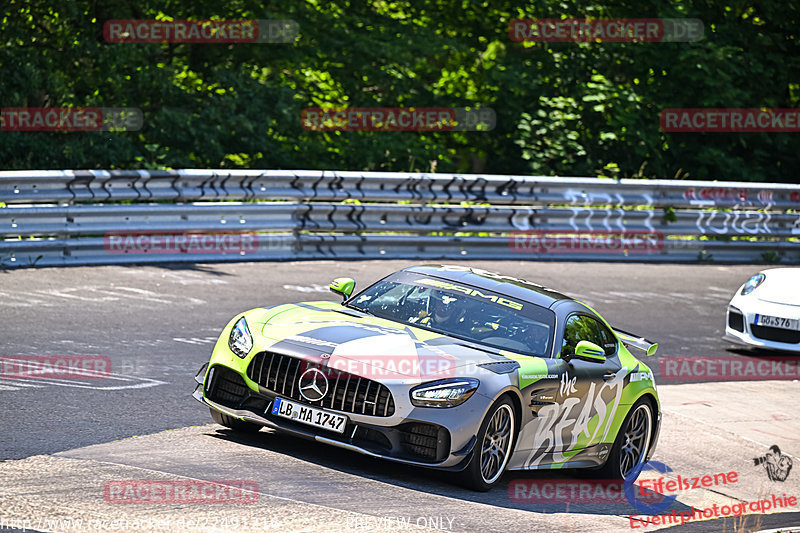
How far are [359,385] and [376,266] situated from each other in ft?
29.1

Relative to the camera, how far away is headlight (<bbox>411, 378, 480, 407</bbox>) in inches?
279

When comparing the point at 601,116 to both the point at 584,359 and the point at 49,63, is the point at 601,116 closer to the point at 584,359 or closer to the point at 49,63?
the point at 49,63

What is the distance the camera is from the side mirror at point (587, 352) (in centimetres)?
801

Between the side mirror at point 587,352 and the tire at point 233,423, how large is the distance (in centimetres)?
214

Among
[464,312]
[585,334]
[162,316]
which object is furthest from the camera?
[162,316]

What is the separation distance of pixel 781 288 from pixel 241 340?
8078 millimetres

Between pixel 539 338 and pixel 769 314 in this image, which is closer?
pixel 539 338

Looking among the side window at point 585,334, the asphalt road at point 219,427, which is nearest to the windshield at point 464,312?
the side window at point 585,334

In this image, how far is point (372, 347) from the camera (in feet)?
24.2

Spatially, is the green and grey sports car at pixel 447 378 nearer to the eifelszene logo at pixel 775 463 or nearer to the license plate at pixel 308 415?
the license plate at pixel 308 415

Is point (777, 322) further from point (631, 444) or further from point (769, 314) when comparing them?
point (631, 444)

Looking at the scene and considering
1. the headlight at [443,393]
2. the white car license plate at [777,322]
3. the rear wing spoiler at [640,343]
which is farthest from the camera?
the white car license plate at [777,322]

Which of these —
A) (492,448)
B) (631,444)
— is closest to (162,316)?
(631,444)

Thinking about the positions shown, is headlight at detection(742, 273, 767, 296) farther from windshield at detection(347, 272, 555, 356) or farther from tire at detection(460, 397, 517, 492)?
tire at detection(460, 397, 517, 492)
